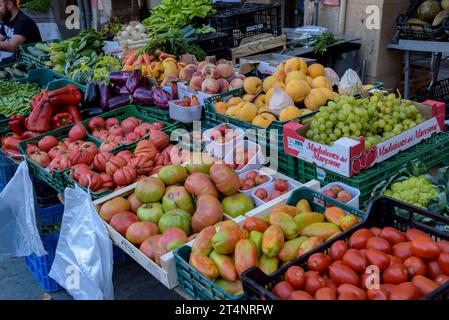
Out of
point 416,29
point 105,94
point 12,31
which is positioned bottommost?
point 105,94

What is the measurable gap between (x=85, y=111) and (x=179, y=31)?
155 cm

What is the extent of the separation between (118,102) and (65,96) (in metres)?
0.46

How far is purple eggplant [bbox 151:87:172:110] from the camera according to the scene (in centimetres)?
402

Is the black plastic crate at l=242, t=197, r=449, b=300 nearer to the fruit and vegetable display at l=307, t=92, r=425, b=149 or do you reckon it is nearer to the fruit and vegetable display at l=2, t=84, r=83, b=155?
the fruit and vegetable display at l=307, t=92, r=425, b=149

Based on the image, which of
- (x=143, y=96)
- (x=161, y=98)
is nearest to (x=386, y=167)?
(x=161, y=98)

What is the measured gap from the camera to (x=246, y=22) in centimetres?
552

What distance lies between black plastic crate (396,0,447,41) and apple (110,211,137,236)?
11.5 feet

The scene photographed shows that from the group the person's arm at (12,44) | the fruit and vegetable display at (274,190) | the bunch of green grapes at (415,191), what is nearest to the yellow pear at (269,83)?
the fruit and vegetable display at (274,190)

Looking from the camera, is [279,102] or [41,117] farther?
[41,117]

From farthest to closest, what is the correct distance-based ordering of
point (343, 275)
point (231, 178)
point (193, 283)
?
1. point (231, 178)
2. point (193, 283)
3. point (343, 275)

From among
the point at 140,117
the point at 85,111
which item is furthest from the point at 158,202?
the point at 85,111

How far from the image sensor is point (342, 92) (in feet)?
11.7

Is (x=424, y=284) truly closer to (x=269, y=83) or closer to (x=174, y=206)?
(x=174, y=206)

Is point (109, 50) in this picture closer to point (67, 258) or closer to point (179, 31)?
point (179, 31)
